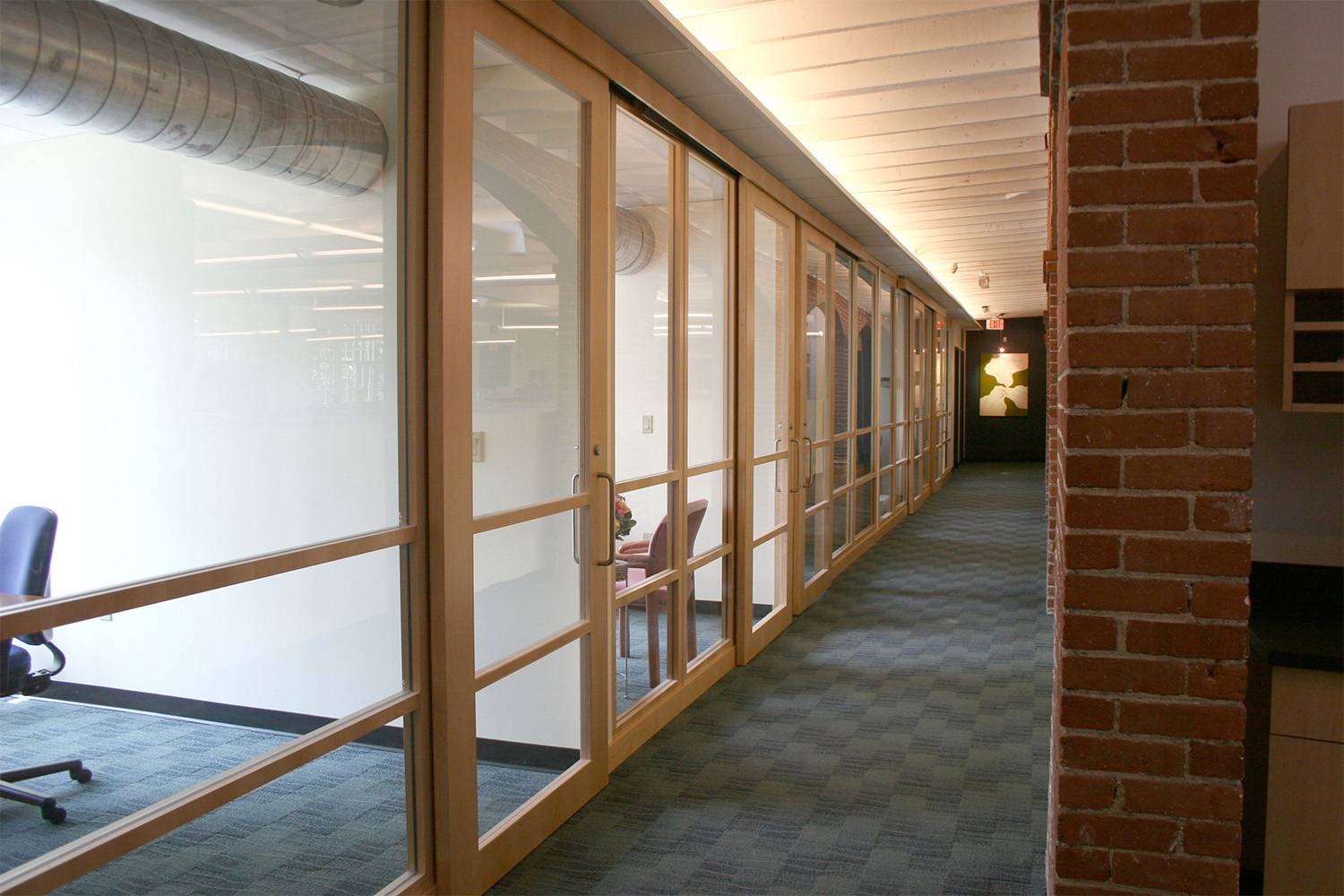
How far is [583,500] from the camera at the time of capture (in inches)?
112

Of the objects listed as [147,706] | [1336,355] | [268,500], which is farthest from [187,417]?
[1336,355]

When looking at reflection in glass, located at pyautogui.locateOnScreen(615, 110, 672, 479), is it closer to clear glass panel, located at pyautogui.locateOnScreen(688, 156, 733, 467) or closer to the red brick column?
clear glass panel, located at pyautogui.locateOnScreen(688, 156, 733, 467)

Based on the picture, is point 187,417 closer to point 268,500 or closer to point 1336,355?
point 268,500

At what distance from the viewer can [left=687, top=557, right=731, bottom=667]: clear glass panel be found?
407 cm

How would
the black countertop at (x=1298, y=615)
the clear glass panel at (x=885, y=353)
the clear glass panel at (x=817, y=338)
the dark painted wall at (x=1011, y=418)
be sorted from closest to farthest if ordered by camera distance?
1. the black countertop at (x=1298, y=615)
2. the clear glass panel at (x=817, y=338)
3. the clear glass panel at (x=885, y=353)
4. the dark painted wall at (x=1011, y=418)

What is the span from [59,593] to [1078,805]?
178 cm

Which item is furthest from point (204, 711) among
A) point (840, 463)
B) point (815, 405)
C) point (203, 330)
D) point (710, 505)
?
point (840, 463)

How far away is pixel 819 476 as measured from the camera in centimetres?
609

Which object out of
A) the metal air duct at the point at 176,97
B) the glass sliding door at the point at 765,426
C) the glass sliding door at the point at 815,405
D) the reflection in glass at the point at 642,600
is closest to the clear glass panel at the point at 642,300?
the reflection in glass at the point at 642,600

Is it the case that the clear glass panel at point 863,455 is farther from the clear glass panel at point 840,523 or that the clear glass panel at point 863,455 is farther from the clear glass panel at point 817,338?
the clear glass panel at point 817,338

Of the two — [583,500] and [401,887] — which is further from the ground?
[583,500]

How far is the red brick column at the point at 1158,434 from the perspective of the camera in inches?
63.8

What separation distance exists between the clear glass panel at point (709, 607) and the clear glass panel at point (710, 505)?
10 cm

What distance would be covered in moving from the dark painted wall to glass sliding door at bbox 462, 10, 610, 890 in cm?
1646
